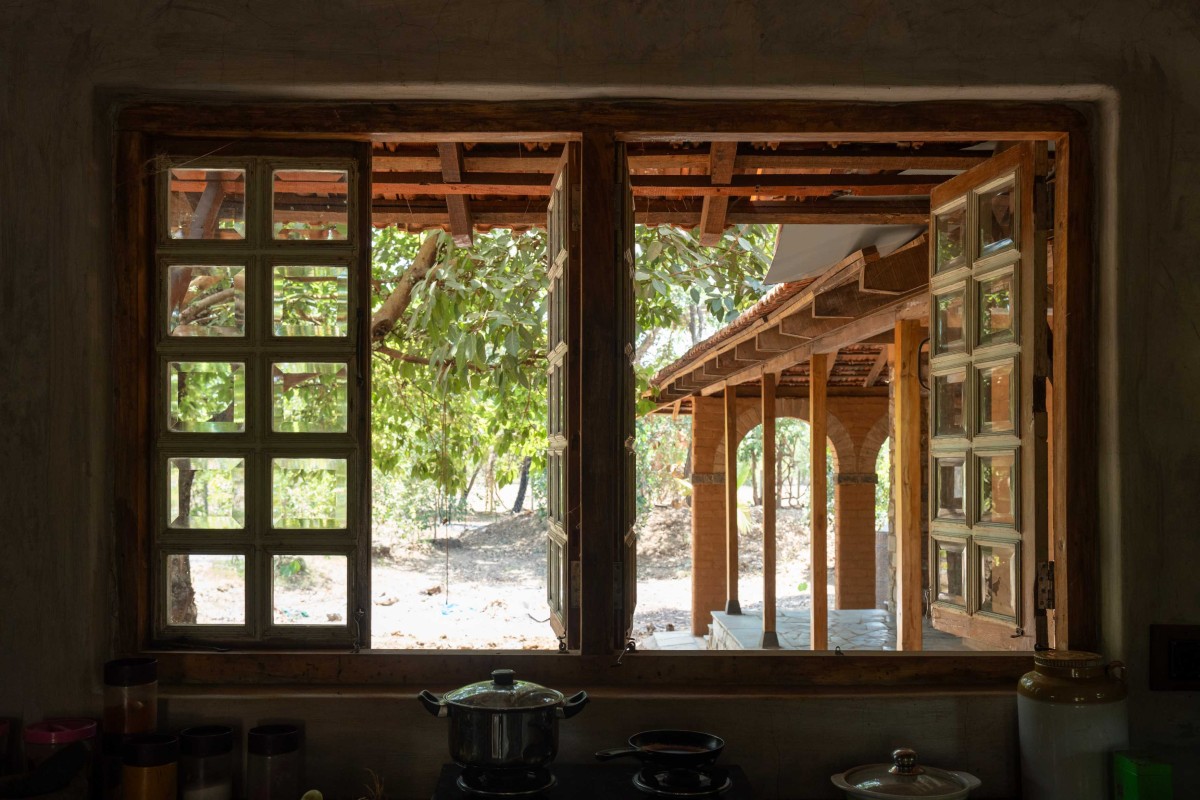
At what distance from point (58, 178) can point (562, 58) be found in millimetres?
1259

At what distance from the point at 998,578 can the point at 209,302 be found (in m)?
2.23

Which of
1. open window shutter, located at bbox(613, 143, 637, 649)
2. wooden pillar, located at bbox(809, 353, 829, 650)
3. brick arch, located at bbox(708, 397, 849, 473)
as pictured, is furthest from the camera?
brick arch, located at bbox(708, 397, 849, 473)

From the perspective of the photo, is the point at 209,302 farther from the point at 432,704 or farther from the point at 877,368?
the point at 877,368

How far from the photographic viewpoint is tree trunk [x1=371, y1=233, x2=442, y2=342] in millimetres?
6383

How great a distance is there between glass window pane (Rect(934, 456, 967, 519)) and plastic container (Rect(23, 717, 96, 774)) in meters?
2.35

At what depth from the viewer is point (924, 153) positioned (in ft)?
10.8

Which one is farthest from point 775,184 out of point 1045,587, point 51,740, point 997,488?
point 51,740

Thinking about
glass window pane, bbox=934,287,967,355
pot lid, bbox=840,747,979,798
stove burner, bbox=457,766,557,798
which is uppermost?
glass window pane, bbox=934,287,967,355

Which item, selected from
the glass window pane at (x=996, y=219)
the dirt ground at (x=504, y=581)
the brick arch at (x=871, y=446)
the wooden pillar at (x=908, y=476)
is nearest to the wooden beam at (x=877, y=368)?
the brick arch at (x=871, y=446)

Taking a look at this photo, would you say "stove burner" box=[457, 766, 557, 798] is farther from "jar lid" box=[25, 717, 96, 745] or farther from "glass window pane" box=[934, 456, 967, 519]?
"glass window pane" box=[934, 456, 967, 519]

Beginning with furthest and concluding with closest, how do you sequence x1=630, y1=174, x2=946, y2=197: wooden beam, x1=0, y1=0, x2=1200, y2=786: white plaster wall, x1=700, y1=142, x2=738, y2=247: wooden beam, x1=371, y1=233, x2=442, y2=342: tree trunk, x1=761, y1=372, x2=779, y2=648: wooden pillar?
x1=761, y1=372, x2=779, y2=648: wooden pillar, x1=371, y1=233, x2=442, y2=342: tree trunk, x1=630, y1=174, x2=946, y2=197: wooden beam, x1=700, y1=142, x2=738, y2=247: wooden beam, x1=0, y1=0, x2=1200, y2=786: white plaster wall

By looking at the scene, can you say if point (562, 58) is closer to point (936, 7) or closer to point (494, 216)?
point (936, 7)

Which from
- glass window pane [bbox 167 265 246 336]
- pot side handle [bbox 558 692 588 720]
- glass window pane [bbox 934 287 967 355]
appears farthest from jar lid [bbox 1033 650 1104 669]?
glass window pane [bbox 167 265 246 336]

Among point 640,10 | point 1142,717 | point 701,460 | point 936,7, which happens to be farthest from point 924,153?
point 701,460
